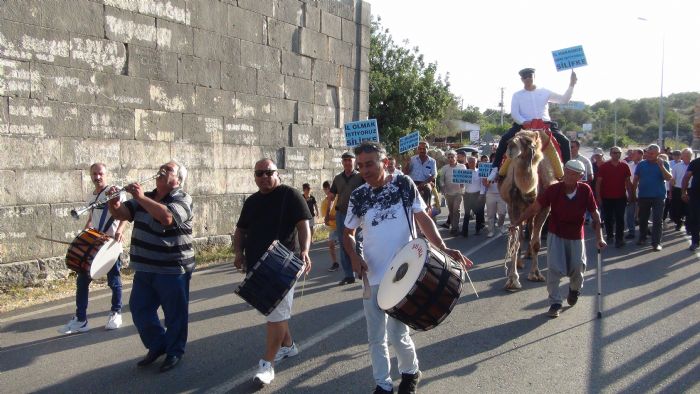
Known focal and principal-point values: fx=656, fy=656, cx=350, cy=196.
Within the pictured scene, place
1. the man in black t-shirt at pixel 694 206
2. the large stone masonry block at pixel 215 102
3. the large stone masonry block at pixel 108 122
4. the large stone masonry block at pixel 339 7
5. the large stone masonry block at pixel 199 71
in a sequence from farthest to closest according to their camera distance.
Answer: the large stone masonry block at pixel 339 7
the man in black t-shirt at pixel 694 206
the large stone masonry block at pixel 215 102
the large stone masonry block at pixel 199 71
the large stone masonry block at pixel 108 122

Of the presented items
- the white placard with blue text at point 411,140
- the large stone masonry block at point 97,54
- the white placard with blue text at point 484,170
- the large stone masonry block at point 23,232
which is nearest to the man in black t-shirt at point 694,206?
the white placard with blue text at point 484,170

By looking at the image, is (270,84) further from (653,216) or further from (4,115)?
(653,216)

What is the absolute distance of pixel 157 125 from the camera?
11.0 metres

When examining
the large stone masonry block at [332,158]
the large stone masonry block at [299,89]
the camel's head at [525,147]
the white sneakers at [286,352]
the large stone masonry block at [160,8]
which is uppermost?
the large stone masonry block at [160,8]

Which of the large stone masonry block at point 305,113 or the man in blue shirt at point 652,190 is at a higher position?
the large stone masonry block at point 305,113

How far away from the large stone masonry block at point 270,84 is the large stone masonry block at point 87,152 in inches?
146

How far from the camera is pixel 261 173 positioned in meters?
5.40

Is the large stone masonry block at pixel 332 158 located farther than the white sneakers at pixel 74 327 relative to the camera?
Yes

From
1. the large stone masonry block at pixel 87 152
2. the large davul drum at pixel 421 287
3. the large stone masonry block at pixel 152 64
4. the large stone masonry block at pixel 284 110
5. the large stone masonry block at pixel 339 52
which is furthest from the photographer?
the large stone masonry block at pixel 339 52

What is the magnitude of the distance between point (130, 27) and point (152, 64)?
0.70m

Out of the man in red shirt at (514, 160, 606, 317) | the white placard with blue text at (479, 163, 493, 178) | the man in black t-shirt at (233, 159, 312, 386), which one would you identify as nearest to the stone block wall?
the white placard with blue text at (479, 163, 493, 178)

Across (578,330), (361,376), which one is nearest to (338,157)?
(578,330)

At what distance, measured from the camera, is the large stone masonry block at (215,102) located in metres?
11.9

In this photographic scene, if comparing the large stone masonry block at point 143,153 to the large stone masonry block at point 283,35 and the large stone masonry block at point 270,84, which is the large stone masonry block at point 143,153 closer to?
the large stone masonry block at point 270,84
